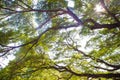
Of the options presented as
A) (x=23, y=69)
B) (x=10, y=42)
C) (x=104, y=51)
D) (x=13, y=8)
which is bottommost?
(x=23, y=69)

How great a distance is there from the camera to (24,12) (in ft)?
21.9

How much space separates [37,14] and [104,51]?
2.56 meters

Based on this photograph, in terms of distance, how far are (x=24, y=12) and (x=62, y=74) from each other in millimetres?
3531

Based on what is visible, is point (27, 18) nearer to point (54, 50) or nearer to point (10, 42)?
point (10, 42)

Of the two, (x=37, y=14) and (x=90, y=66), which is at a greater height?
(x=37, y=14)

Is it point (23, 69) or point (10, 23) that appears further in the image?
point (23, 69)

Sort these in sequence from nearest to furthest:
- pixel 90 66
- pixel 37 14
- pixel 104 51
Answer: pixel 37 14
pixel 104 51
pixel 90 66

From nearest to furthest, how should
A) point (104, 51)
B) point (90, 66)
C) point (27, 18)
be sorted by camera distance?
point (27, 18)
point (104, 51)
point (90, 66)

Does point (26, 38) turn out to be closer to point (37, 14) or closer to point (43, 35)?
point (43, 35)

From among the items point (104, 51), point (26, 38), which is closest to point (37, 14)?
point (26, 38)

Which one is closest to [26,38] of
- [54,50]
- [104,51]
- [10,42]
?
[10,42]

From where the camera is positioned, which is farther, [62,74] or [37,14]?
[62,74]

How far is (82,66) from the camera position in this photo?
29.2 ft

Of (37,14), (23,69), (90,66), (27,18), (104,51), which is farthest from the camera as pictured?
(90,66)
